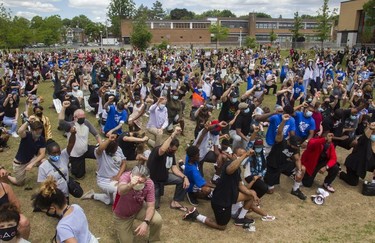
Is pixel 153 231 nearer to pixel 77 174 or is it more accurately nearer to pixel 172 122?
pixel 77 174

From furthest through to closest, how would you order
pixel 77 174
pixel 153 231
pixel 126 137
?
pixel 77 174
pixel 126 137
pixel 153 231

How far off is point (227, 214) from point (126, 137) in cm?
273

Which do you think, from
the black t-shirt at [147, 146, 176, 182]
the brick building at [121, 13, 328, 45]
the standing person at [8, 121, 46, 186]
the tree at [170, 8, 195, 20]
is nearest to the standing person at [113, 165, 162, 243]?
the black t-shirt at [147, 146, 176, 182]

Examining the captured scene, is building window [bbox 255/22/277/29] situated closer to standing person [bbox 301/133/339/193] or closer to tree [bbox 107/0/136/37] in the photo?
tree [bbox 107/0/136/37]

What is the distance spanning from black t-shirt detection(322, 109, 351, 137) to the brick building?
230ft

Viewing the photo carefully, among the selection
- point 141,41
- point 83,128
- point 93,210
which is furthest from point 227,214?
point 141,41

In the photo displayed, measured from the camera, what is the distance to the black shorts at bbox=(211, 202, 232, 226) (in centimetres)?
535

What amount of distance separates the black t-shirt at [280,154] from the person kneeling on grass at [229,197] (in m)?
1.23

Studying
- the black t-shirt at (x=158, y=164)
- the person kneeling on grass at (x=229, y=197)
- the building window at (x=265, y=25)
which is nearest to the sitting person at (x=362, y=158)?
the person kneeling on grass at (x=229, y=197)

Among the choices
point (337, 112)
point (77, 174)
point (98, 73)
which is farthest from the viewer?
point (98, 73)

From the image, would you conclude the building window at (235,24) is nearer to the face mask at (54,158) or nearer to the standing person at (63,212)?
the face mask at (54,158)

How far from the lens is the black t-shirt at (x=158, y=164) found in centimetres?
566

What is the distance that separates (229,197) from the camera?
5.29m

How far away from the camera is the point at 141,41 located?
4241cm
